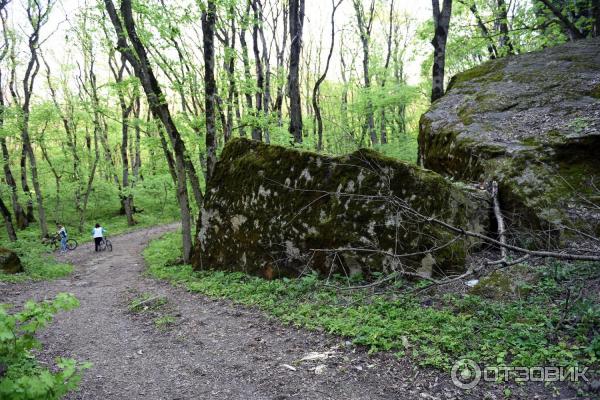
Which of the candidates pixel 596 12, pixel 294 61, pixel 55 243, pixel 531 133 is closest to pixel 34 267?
pixel 55 243

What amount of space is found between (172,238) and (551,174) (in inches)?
614

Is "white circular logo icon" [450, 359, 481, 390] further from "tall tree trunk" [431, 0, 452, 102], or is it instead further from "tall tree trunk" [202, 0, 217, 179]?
"tall tree trunk" [431, 0, 452, 102]

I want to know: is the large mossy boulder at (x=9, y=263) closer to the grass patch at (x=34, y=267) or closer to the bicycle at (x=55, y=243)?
the grass patch at (x=34, y=267)

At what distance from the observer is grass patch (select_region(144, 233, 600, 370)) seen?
3.57 m

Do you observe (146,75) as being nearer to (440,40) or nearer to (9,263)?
(9,263)

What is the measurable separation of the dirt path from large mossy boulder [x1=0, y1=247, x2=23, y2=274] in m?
5.50

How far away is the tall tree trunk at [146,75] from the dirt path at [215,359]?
3.45 m

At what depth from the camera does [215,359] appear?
4555 mm

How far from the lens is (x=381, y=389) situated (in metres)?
3.53

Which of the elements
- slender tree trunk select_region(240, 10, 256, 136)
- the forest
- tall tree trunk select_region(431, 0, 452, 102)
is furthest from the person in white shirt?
tall tree trunk select_region(431, 0, 452, 102)

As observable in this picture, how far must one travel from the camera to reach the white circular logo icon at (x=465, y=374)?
336cm

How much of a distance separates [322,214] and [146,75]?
20.5 ft

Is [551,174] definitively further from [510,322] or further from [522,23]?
[522,23]

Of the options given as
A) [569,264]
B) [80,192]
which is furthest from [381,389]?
[80,192]
